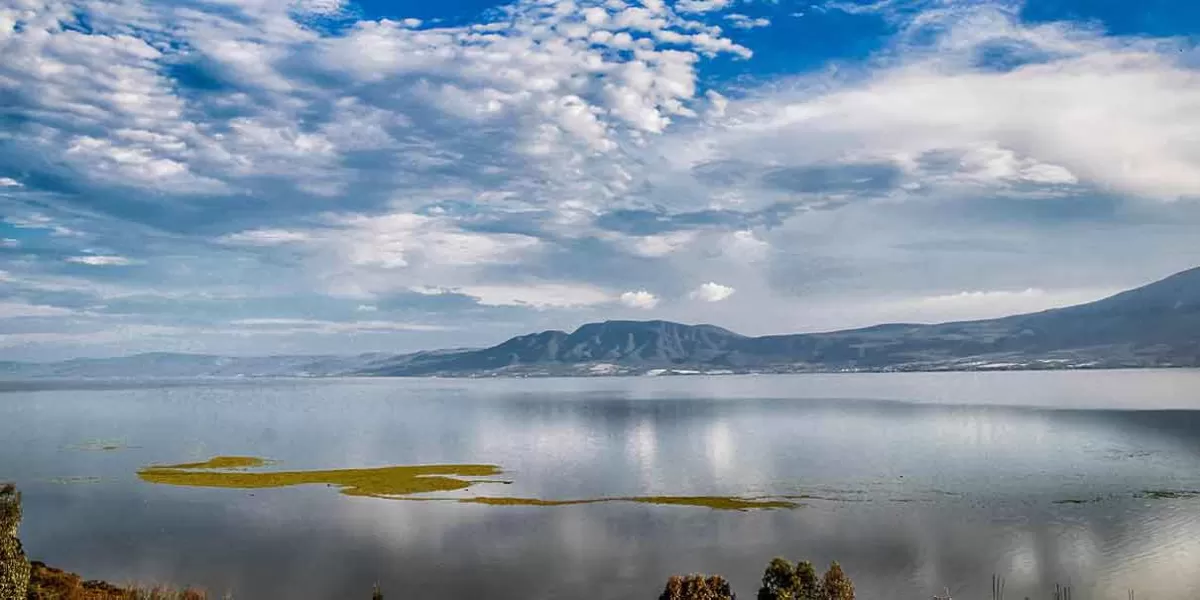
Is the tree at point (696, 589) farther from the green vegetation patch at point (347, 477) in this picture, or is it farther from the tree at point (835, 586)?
the green vegetation patch at point (347, 477)

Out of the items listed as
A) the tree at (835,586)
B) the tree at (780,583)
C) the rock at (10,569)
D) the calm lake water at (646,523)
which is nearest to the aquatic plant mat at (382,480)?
the calm lake water at (646,523)

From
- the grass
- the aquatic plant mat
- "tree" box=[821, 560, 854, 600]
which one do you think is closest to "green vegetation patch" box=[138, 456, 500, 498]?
the aquatic plant mat

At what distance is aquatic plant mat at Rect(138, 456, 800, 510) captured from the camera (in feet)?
276

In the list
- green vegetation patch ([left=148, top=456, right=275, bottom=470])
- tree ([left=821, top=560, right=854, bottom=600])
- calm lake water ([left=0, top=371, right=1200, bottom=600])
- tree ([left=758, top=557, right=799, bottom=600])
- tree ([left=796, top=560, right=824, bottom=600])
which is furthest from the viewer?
green vegetation patch ([left=148, top=456, right=275, bottom=470])

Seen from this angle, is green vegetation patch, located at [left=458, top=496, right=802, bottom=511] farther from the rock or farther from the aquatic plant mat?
the rock

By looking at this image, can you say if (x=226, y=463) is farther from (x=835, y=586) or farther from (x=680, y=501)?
(x=835, y=586)

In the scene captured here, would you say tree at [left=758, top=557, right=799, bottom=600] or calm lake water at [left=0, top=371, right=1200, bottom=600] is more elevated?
tree at [left=758, top=557, right=799, bottom=600]

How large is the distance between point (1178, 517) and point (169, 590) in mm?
75904

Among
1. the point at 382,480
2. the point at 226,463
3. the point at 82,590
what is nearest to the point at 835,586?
the point at 82,590

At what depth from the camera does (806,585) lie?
45.4 metres

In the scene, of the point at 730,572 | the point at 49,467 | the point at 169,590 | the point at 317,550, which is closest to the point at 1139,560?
the point at 730,572

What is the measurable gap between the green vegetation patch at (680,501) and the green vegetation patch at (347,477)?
10844mm

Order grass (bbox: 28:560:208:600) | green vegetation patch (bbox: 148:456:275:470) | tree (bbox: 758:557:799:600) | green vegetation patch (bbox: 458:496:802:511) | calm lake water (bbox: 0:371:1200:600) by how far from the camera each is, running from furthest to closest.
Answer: green vegetation patch (bbox: 148:456:275:470) → green vegetation patch (bbox: 458:496:802:511) → calm lake water (bbox: 0:371:1200:600) → grass (bbox: 28:560:208:600) → tree (bbox: 758:557:799:600)

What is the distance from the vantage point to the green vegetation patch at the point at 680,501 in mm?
81000
